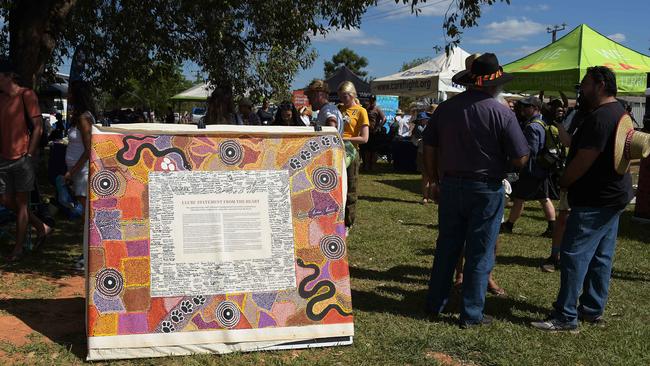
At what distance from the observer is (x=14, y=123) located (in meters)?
6.03

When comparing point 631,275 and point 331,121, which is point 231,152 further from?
point 631,275

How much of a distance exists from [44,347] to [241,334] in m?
1.25

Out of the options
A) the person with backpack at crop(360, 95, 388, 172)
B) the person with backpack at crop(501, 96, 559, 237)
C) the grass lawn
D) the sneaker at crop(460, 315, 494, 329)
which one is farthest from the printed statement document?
the person with backpack at crop(360, 95, 388, 172)

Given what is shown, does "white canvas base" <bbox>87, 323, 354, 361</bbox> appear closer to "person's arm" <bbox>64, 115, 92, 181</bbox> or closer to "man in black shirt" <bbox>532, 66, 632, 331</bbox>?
"man in black shirt" <bbox>532, 66, 632, 331</bbox>

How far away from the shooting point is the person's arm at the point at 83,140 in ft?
18.3

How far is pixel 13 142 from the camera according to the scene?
605 cm

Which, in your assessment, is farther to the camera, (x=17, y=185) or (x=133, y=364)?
(x=17, y=185)

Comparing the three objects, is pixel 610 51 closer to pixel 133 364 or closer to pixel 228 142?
pixel 228 142

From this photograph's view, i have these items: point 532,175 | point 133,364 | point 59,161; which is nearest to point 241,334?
point 133,364

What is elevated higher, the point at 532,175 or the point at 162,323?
the point at 532,175

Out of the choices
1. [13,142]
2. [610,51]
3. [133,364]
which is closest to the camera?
[133,364]

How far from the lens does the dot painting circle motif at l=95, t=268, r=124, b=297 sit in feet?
12.1

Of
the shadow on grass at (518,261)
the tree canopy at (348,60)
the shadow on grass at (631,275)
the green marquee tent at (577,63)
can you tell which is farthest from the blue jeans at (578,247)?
the tree canopy at (348,60)

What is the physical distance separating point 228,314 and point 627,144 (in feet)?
9.96
